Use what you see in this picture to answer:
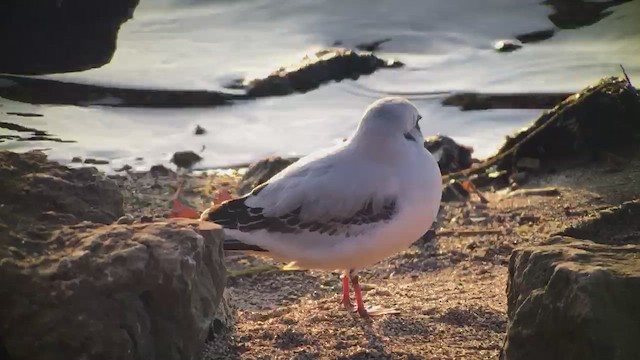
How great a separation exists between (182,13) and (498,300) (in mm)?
8308

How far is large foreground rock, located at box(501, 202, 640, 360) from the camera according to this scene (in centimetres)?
317

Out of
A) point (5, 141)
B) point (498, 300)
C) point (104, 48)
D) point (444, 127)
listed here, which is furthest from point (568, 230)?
point (104, 48)

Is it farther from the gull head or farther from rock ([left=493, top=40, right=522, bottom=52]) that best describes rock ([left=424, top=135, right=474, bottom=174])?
rock ([left=493, top=40, right=522, bottom=52])

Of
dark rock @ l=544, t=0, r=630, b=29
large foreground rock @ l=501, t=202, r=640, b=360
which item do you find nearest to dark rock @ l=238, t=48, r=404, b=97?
dark rock @ l=544, t=0, r=630, b=29

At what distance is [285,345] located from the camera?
162 inches

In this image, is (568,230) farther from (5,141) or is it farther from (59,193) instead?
(5,141)

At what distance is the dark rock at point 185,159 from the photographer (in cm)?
843

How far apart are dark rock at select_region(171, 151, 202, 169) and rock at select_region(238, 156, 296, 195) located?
117 cm

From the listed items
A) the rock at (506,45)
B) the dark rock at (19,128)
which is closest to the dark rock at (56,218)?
the dark rock at (19,128)

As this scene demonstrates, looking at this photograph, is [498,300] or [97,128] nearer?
[498,300]

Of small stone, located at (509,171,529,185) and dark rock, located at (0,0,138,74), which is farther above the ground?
dark rock, located at (0,0,138,74)

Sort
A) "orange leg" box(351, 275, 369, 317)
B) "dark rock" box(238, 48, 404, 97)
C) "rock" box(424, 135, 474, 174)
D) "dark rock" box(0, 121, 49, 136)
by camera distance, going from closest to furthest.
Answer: "orange leg" box(351, 275, 369, 317)
"rock" box(424, 135, 474, 174)
"dark rock" box(0, 121, 49, 136)
"dark rock" box(238, 48, 404, 97)

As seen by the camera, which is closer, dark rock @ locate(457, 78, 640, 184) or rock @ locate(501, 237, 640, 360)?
rock @ locate(501, 237, 640, 360)

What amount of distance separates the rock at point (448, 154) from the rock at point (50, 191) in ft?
12.4
